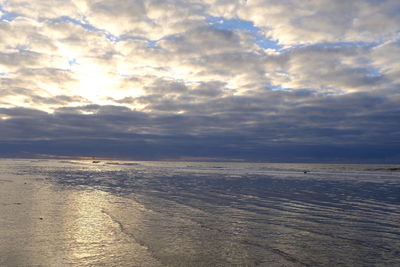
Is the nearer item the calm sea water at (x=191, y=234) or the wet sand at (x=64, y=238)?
the wet sand at (x=64, y=238)

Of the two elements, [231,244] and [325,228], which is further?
[325,228]

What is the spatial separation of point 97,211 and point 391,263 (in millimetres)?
15310

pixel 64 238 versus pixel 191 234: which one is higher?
pixel 64 238

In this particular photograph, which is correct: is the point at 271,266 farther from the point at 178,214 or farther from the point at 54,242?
the point at 178,214

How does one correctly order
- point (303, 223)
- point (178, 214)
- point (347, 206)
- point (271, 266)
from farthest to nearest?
point (347, 206)
point (178, 214)
point (303, 223)
point (271, 266)

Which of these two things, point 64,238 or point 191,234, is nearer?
point 64,238

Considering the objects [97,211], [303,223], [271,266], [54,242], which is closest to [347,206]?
[303,223]

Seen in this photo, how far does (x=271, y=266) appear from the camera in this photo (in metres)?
10.0

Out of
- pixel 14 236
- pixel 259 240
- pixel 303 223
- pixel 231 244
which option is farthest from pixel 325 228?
pixel 14 236

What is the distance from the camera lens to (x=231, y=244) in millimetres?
12523

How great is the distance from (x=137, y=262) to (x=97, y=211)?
986cm

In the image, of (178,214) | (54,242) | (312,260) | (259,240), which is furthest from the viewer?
(178,214)

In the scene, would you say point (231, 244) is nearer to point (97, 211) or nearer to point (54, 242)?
point (54, 242)

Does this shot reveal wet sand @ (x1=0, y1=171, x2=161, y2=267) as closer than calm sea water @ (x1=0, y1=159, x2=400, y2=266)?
Yes
